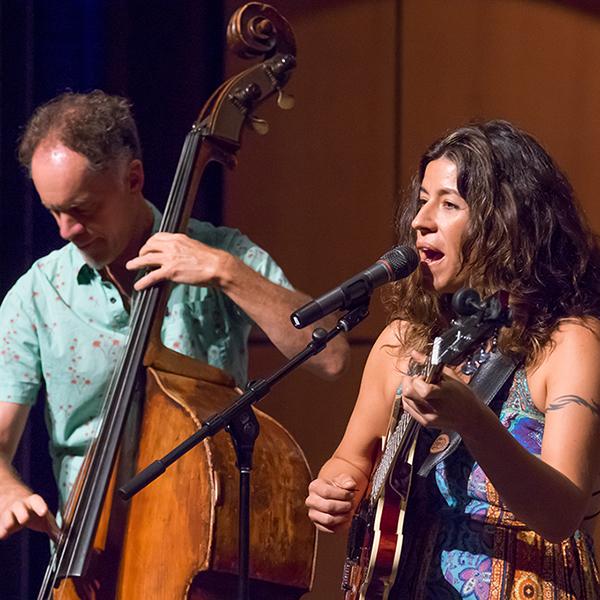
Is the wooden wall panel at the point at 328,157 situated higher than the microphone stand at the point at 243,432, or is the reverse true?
the wooden wall panel at the point at 328,157

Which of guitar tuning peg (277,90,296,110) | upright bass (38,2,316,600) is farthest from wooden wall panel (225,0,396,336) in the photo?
upright bass (38,2,316,600)

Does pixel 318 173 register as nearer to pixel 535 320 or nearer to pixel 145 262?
pixel 145 262

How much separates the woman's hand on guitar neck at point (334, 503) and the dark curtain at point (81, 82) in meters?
1.69

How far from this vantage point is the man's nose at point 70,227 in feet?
8.79

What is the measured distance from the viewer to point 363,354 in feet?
12.5

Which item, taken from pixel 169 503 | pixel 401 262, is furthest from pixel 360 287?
pixel 169 503

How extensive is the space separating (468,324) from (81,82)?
2.31m

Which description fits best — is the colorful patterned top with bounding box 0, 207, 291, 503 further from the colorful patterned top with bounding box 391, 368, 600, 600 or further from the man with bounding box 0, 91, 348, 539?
the colorful patterned top with bounding box 391, 368, 600, 600

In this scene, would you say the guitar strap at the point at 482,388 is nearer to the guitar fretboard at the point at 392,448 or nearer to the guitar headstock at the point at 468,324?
the guitar fretboard at the point at 392,448

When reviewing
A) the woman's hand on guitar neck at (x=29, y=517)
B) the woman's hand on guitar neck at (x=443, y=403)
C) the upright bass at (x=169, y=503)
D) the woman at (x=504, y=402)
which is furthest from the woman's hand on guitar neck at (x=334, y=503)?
the woman's hand on guitar neck at (x=29, y=517)

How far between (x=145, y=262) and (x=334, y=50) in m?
1.71

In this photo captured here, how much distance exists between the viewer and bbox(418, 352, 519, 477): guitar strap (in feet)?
6.35

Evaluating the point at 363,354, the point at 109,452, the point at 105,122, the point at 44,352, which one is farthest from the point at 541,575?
the point at 363,354

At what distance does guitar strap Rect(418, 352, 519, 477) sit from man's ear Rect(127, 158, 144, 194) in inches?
42.3
